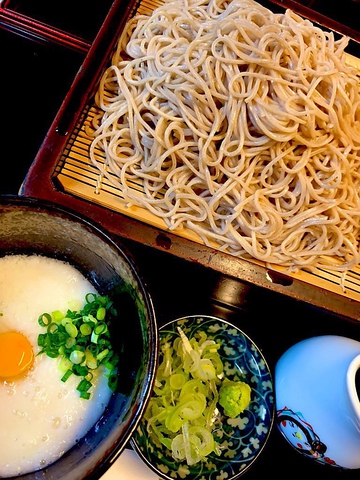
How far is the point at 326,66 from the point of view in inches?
81.1

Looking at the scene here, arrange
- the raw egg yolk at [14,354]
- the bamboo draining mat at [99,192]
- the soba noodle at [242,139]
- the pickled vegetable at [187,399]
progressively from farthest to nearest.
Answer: the soba noodle at [242,139]
the bamboo draining mat at [99,192]
the pickled vegetable at [187,399]
the raw egg yolk at [14,354]

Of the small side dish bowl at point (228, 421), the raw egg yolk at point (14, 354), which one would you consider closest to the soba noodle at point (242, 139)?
the small side dish bowl at point (228, 421)

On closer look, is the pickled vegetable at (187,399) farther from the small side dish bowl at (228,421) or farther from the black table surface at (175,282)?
the black table surface at (175,282)

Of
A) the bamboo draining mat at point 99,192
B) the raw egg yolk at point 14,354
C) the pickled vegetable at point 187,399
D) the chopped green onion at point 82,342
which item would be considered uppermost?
the bamboo draining mat at point 99,192

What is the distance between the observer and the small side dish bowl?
5.47 ft

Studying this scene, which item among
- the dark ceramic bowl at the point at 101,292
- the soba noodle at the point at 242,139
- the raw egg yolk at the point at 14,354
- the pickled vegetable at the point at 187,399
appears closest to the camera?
the dark ceramic bowl at the point at 101,292

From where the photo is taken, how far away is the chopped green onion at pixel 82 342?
1.39 m

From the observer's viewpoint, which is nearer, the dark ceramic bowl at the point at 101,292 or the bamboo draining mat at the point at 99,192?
the dark ceramic bowl at the point at 101,292

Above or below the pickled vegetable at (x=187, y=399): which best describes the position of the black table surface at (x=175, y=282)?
above

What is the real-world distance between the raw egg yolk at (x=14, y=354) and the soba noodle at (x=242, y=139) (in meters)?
0.73

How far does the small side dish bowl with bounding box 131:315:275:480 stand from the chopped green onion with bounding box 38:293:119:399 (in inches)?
14.2

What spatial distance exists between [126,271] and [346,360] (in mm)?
920

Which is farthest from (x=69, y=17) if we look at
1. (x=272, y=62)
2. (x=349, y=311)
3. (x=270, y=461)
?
(x=270, y=461)

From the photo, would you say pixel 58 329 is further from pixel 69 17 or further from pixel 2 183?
pixel 69 17
